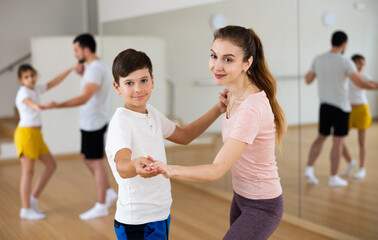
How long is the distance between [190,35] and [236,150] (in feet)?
10.4

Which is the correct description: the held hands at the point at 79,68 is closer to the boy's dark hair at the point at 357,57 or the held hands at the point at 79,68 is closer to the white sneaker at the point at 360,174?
the boy's dark hair at the point at 357,57

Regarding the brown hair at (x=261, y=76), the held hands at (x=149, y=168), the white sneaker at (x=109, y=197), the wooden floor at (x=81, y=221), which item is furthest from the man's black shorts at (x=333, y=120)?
the held hands at (x=149, y=168)

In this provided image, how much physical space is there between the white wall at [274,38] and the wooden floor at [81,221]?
0.76 m

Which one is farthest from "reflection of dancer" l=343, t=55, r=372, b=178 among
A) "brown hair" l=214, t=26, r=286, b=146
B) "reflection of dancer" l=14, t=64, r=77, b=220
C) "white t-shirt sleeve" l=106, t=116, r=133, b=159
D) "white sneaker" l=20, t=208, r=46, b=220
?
"white sneaker" l=20, t=208, r=46, b=220

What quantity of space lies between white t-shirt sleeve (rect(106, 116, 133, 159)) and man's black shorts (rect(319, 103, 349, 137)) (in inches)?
77.9

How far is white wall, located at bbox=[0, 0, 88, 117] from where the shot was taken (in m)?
7.71

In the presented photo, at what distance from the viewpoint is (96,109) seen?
3.98m

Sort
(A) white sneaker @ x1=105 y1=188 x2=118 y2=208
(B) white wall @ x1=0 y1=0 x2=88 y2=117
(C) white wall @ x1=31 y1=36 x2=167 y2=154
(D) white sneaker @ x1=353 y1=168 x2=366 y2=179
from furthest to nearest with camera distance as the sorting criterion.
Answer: (B) white wall @ x1=0 y1=0 x2=88 y2=117
(C) white wall @ x1=31 y1=36 x2=167 y2=154
(A) white sneaker @ x1=105 y1=188 x2=118 y2=208
(D) white sneaker @ x1=353 y1=168 x2=366 y2=179

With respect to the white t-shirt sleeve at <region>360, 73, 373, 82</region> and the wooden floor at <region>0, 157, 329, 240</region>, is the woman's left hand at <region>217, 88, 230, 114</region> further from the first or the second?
the wooden floor at <region>0, 157, 329, 240</region>

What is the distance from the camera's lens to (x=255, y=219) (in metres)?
1.76

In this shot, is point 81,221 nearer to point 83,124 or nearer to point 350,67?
point 83,124

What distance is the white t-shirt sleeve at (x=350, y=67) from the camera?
312 cm

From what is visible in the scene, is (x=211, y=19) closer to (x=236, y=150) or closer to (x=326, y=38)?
(x=326, y=38)

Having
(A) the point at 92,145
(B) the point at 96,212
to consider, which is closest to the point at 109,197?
(B) the point at 96,212
